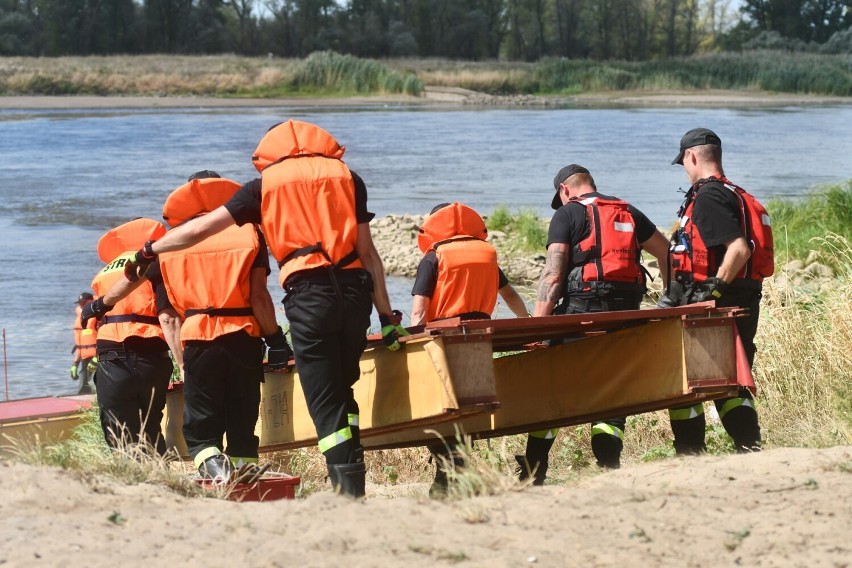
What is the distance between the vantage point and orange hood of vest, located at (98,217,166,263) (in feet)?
24.6

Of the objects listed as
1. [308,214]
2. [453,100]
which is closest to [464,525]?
[308,214]

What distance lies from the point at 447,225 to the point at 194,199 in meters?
1.53

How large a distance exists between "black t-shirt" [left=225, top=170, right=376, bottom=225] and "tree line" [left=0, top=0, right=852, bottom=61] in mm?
82418

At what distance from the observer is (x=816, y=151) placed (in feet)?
127

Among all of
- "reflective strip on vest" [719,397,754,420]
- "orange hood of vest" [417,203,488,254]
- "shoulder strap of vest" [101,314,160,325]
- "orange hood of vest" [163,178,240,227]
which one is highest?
"orange hood of vest" [163,178,240,227]

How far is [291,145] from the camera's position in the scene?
5.78 m

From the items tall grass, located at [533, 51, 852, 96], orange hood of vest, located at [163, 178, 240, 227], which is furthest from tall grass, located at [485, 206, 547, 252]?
tall grass, located at [533, 51, 852, 96]

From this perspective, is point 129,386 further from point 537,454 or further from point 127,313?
point 537,454

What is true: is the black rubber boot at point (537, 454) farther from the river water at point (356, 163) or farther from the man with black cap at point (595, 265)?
the river water at point (356, 163)

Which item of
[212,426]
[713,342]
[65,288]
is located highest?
[713,342]

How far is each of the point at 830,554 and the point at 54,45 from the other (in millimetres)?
86531

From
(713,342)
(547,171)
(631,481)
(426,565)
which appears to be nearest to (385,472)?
(713,342)

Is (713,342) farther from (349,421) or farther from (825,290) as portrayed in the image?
(825,290)

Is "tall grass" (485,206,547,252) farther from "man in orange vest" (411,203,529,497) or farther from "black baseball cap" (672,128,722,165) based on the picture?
"black baseball cap" (672,128,722,165)
